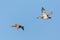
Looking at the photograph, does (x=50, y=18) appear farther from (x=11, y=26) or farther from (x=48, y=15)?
(x=11, y=26)

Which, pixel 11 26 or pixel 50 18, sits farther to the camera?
pixel 11 26

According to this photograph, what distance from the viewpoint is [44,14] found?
53656mm

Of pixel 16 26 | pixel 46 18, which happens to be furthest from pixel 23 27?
pixel 46 18

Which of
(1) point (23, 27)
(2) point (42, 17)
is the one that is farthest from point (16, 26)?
(2) point (42, 17)

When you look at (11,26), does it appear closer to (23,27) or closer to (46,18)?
(23,27)

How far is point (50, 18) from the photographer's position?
52656 mm

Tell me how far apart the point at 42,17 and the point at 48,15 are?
197cm

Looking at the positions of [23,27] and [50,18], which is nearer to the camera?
[50,18]

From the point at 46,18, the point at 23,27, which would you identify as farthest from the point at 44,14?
the point at 23,27

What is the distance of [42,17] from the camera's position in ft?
180

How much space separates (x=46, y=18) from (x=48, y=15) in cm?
121

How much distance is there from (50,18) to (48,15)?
0.71 metres

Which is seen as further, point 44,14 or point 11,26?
point 11,26

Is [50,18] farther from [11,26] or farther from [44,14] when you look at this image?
[11,26]
